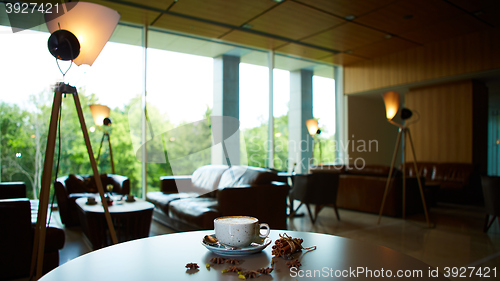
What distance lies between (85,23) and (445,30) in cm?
608

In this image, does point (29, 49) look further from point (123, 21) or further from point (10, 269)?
point (10, 269)

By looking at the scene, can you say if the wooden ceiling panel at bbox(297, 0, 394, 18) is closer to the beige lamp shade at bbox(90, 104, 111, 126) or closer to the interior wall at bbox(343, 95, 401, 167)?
the beige lamp shade at bbox(90, 104, 111, 126)

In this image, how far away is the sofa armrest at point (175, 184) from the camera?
174 inches

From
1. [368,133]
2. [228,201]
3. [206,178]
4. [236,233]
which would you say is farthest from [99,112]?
[368,133]

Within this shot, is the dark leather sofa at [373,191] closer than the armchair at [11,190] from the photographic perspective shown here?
No

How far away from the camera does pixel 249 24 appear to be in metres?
5.37

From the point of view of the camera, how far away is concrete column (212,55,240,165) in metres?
5.88

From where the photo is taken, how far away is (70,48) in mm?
1424

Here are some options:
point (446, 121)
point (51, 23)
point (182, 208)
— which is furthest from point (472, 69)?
point (51, 23)

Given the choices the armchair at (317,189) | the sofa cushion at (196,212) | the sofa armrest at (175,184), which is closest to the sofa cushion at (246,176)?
the sofa cushion at (196,212)

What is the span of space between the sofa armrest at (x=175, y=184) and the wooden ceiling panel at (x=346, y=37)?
3.51m

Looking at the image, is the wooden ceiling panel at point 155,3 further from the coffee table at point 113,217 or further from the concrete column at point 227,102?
the coffee table at point 113,217

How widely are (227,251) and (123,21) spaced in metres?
5.09

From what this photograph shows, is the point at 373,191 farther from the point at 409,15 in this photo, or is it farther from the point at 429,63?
the point at 429,63
